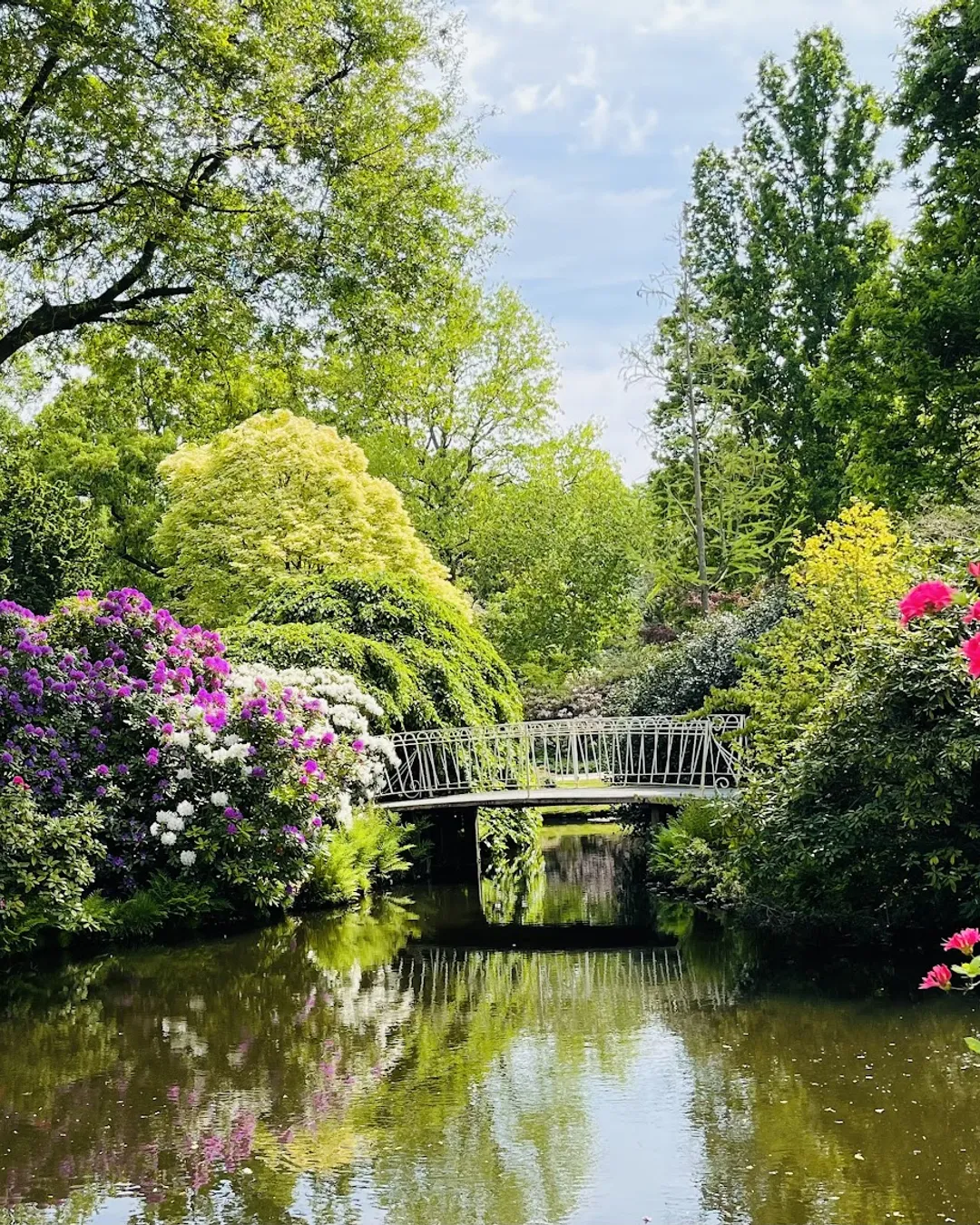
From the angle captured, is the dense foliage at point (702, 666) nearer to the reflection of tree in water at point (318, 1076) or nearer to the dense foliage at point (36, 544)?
the reflection of tree in water at point (318, 1076)

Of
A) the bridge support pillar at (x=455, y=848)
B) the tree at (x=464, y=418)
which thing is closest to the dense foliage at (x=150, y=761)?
the bridge support pillar at (x=455, y=848)

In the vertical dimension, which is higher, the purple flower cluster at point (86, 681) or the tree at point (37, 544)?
the tree at point (37, 544)

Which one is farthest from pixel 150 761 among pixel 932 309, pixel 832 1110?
pixel 932 309

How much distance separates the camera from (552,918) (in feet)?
41.9

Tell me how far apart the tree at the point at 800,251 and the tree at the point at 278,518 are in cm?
1183

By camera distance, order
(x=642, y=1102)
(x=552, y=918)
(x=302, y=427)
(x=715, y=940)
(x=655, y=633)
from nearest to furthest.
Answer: (x=642, y=1102) → (x=715, y=940) → (x=552, y=918) → (x=302, y=427) → (x=655, y=633)

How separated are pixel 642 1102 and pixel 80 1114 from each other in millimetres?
2989

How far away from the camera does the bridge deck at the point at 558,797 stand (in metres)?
13.6

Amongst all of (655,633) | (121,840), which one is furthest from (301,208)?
(655,633)

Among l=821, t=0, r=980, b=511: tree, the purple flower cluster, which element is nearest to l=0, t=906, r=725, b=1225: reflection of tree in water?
the purple flower cluster

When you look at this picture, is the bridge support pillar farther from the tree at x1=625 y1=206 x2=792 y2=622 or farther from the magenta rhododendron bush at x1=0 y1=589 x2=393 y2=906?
the tree at x1=625 y1=206 x2=792 y2=622

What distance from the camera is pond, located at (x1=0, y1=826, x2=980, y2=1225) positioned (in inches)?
207

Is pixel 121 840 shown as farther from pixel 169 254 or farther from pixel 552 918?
pixel 169 254

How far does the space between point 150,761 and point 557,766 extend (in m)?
5.53
